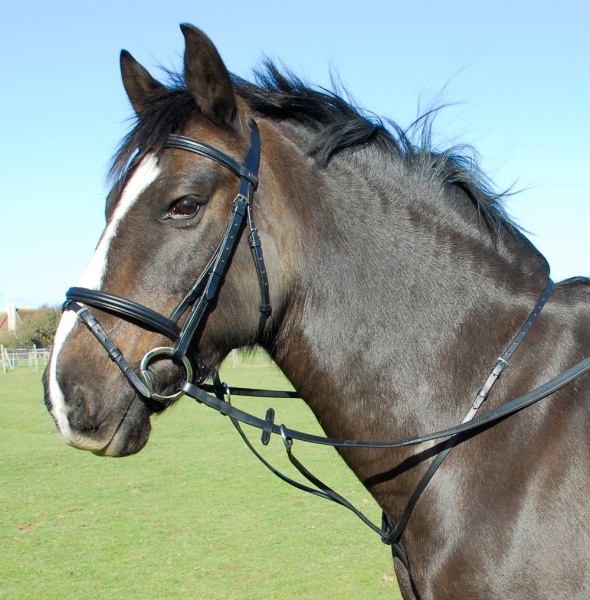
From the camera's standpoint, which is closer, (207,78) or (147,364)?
(147,364)

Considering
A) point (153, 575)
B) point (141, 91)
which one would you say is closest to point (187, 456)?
point (153, 575)

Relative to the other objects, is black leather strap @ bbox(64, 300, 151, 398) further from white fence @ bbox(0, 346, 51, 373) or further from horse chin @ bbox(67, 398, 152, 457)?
white fence @ bbox(0, 346, 51, 373)

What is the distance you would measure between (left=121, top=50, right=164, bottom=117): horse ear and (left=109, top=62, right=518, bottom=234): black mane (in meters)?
0.12

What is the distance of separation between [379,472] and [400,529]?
0.23 m

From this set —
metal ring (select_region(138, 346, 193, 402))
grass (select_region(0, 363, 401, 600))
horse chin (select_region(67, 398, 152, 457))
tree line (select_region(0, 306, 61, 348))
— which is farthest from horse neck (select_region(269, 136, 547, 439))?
tree line (select_region(0, 306, 61, 348))

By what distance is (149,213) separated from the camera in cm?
235

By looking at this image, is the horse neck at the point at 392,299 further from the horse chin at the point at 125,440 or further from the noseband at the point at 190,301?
the horse chin at the point at 125,440

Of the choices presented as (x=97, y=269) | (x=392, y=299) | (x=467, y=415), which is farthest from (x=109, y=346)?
(x=467, y=415)

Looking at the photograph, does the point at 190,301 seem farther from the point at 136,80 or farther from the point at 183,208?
the point at 136,80

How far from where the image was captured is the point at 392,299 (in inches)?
98.7

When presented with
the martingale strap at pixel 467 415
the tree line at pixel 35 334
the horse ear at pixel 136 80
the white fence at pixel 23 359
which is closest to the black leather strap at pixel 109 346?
the martingale strap at pixel 467 415

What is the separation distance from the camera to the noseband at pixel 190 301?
2.26m

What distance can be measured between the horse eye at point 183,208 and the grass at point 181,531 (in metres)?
4.33

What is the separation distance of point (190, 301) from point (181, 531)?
18.7ft
